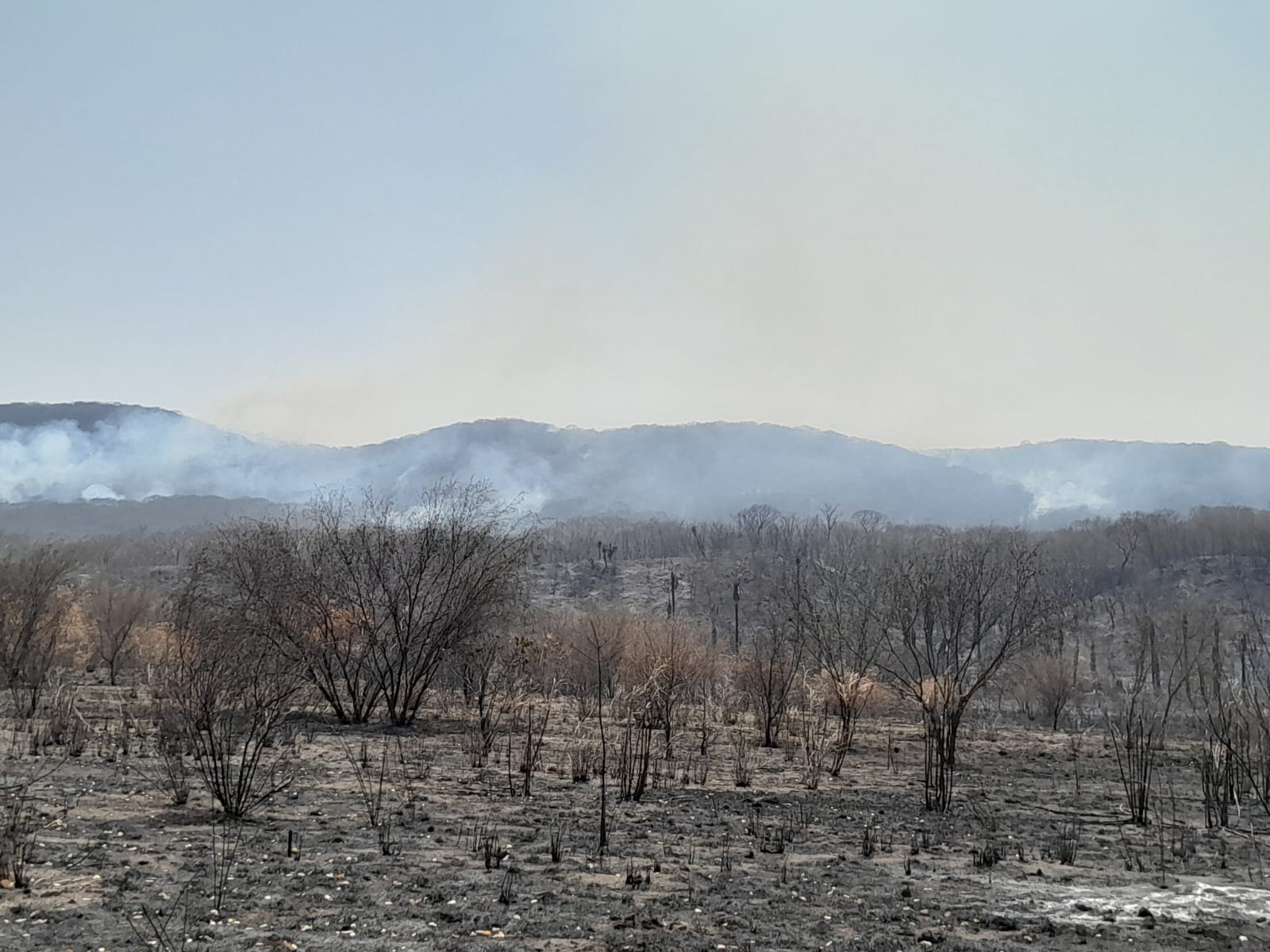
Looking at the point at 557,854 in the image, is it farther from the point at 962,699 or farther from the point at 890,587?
the point at 890,587

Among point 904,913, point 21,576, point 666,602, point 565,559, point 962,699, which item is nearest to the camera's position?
point 904,913

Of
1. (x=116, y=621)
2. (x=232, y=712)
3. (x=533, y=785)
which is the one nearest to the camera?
(x=232, y=712)

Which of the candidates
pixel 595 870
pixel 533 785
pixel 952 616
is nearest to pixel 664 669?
pixel 952 616

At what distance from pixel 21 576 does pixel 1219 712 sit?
2606 cm

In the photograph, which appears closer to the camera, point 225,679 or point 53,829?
point 53,829

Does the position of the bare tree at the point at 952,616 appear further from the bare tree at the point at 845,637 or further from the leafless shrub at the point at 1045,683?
the leafless shrub at the point at 1045,683

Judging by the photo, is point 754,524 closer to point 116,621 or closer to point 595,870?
point 116,621

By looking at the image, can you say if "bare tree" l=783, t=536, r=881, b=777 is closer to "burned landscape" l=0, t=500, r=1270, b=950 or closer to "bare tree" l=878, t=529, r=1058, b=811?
"burned landscape" l=0, t=500, r=1270, b=950

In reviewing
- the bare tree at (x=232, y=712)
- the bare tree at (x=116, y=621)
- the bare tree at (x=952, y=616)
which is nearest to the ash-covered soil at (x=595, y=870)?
the bare tree at (x=232, y=712)

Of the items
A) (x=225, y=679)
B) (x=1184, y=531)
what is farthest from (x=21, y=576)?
(x=1184, y=531)

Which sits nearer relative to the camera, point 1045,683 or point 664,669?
point 664,669

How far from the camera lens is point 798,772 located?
14672 mm

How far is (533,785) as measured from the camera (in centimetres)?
1178

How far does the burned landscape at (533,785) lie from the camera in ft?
19.6
